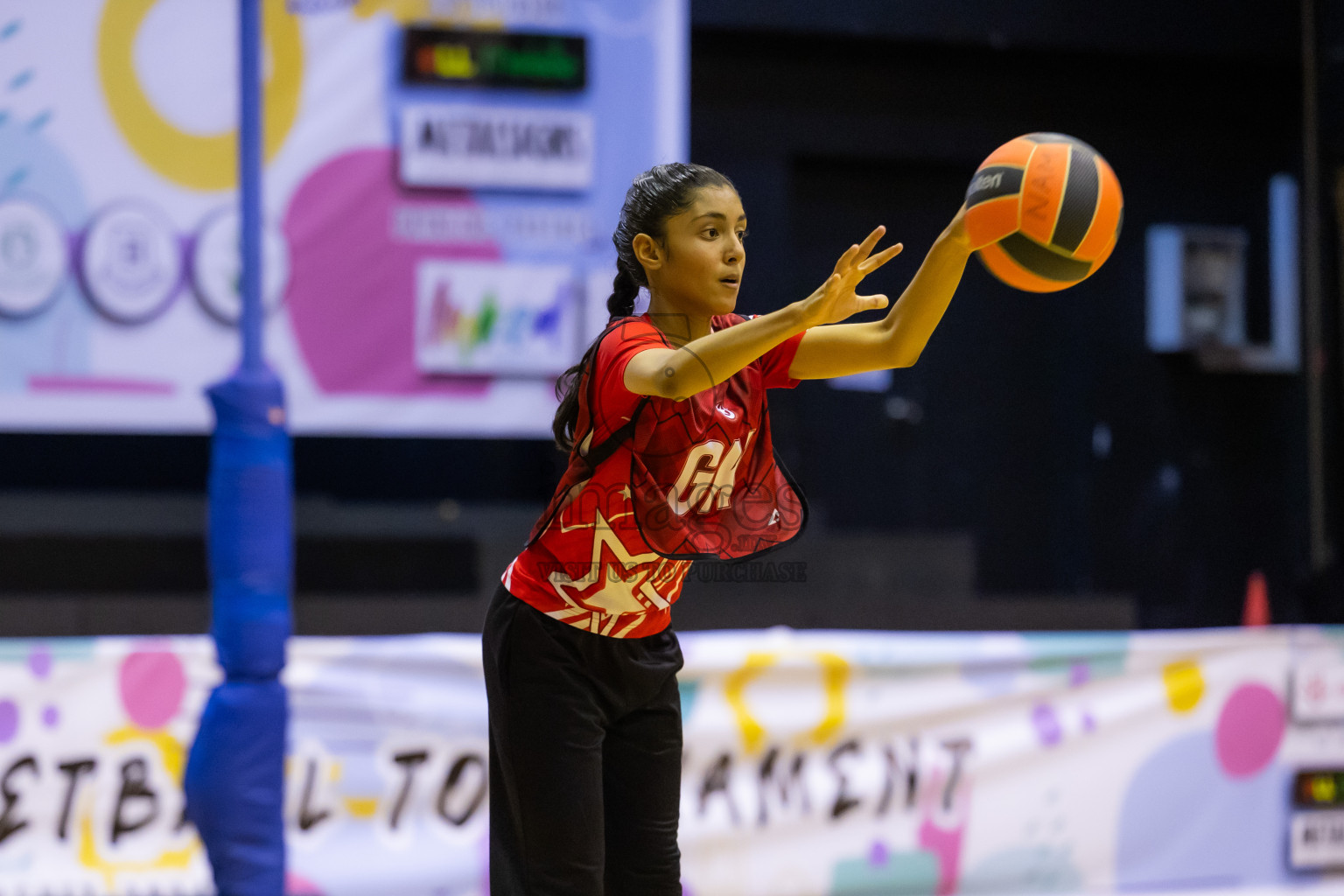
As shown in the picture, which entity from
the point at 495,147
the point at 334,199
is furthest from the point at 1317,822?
the point at 334,199

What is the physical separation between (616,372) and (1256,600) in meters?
5.53

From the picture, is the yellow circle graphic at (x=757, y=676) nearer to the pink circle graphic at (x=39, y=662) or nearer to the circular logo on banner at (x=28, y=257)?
the pink circle graphic at (x=39, y=662)

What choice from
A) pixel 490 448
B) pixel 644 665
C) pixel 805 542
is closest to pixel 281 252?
pixel 490 448

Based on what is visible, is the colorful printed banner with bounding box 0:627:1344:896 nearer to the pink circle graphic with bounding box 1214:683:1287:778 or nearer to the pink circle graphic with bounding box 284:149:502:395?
the pink circle graphic with bounding box 1214:683:1287:778

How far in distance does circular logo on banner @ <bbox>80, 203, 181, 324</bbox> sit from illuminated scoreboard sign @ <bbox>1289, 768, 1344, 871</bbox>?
446cm

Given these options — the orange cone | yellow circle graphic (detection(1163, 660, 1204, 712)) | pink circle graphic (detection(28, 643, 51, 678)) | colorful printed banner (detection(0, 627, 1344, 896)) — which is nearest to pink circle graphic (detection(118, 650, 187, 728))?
colorful printed banner (detection(0, 627, 1344, 896))

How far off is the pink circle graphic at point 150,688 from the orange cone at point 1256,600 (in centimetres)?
509

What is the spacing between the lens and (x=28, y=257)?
4801mm

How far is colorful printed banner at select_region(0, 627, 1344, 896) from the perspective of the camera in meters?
4.05

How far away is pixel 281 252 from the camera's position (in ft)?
16.4

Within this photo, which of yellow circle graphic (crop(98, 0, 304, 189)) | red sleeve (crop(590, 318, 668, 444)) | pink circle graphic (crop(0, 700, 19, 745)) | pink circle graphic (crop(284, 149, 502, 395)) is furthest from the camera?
pink circle graphic (crop(284, 149, 502, 395))

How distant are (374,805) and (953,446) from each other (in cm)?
334

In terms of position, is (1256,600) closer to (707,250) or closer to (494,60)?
(494,60)

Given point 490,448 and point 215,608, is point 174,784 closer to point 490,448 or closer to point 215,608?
point 215,608
